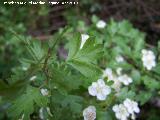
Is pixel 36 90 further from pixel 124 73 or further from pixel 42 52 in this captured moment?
pixel 124 73

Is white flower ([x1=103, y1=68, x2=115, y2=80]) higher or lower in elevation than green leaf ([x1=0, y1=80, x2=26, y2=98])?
lower

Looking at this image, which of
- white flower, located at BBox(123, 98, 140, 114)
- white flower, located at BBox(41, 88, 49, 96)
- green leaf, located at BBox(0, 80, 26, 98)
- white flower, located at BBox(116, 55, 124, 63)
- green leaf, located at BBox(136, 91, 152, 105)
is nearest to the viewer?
green leaf, located at BBox(0, 80, 26, 98)

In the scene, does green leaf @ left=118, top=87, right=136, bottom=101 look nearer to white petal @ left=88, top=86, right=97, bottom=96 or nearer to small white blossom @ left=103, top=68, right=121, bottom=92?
small white blossom @ left=103, top=68, right=121, bottom=92

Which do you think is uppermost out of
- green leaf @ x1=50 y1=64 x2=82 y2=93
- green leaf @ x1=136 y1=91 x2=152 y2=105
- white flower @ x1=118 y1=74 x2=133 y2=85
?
green leaf @ x1=50 y1=64 x2=82 y2=93

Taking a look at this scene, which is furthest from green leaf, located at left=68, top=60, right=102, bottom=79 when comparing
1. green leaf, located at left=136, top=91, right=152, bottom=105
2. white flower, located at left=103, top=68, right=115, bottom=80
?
green leaf, located at left=136, top=91, right=152, bottom=105

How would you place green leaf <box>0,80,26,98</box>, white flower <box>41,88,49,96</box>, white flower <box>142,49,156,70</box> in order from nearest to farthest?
green leaf <box>0,80,26,98</box> < white flower <box>41,88,49,96</box> < white flower <box>142,49,156,70</box>

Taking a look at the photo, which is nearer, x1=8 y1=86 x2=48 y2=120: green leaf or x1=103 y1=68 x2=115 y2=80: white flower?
x1=8 y1=86 x2=48 y2=120: green leaf

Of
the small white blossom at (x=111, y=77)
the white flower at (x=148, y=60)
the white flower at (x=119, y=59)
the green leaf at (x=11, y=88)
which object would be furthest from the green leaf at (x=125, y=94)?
the green leaf at (x=11, y=88)

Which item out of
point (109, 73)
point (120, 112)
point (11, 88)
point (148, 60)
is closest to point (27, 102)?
point (11, 88)

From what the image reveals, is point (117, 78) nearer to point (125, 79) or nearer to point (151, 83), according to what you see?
point (125, 79)
